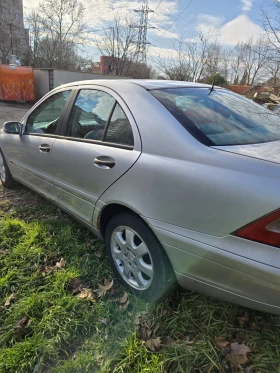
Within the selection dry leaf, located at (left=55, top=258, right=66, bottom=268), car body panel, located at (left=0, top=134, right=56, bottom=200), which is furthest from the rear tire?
dry leaf, located at (left=55, top=258, right=66, bottom=268)

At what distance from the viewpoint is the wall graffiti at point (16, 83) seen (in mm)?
16500

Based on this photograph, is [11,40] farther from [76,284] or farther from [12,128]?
[76,284]

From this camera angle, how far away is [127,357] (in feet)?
5.42

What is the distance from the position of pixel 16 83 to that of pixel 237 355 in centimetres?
1846

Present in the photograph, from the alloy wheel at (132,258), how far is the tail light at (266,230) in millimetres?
717

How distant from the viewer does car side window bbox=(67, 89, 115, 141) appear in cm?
235

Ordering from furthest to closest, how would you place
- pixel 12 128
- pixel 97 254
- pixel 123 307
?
pixel 12 128, pixel 97 254, pixel 123 307

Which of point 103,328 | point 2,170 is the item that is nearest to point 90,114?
point 103,328

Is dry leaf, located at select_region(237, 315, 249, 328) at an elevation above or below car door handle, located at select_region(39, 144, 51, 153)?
below

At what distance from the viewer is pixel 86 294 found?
85.2 inches

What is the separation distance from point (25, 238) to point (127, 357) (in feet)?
5.57

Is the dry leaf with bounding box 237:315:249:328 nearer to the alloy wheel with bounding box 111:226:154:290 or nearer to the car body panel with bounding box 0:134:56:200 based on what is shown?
the alloy wheel with bounding box 111:226:154:290

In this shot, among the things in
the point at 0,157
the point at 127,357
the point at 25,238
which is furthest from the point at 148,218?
the point at 0,157

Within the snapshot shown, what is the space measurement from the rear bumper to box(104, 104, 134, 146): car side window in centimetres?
64
